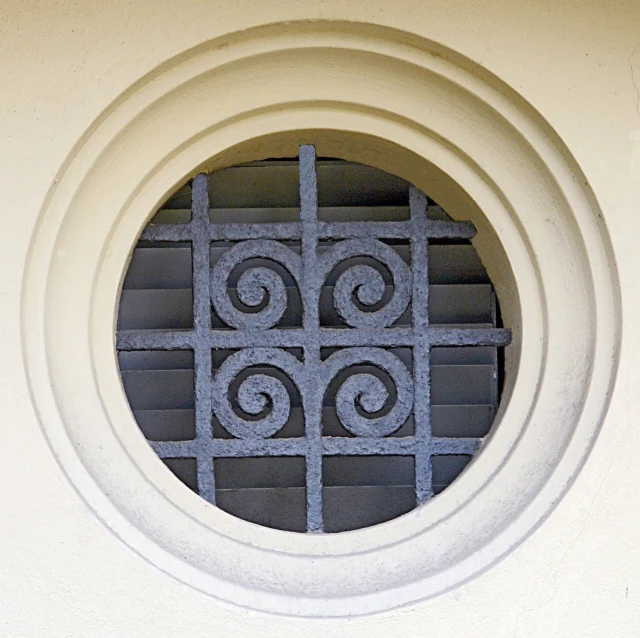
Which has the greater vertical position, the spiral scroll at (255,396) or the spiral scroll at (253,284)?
the spiral scroll at (253,284)

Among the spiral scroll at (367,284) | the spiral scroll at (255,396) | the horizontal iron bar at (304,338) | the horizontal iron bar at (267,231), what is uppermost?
the horizontal iron bar at (267,231)

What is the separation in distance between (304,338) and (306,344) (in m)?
0.02

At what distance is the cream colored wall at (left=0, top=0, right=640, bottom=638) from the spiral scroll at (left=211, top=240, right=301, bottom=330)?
18.7 inches

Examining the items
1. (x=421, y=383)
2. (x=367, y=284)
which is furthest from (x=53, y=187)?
(x=421, y=383)

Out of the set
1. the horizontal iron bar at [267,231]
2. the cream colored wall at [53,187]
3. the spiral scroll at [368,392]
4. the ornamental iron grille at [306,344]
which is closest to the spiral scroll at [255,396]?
the ornamental iron grille at [306,344]

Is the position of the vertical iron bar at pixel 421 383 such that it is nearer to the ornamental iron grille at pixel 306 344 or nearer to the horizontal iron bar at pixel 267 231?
the ornamental iron grille at pixel 306 344

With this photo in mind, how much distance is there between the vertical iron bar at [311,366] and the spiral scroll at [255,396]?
37 millimetres

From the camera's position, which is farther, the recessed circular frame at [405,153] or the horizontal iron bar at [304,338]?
the horizontal iron bar at [304,338]

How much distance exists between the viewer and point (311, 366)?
2.04 metres

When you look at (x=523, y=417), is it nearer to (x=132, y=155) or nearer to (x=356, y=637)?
(x=356, y=637)

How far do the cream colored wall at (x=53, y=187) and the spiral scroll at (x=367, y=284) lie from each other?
521 mm

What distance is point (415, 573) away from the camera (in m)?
1.92

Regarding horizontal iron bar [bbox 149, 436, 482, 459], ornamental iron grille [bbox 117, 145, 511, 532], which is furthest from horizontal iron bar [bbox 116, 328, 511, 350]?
horizontal iron bar [bbox 149, 436, 482, 459]

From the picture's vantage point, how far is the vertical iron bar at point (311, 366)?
2.03 metres
